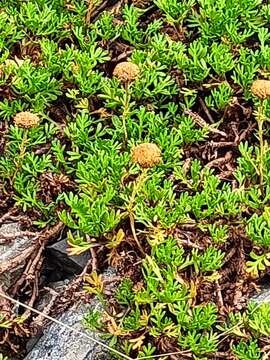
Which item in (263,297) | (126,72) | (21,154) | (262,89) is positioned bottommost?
(263,297)

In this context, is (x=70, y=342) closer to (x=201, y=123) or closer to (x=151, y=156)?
(x=151, y=156)

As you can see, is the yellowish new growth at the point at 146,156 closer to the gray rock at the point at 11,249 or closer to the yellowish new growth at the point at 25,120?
the yellowish new growth at the point at 25,120

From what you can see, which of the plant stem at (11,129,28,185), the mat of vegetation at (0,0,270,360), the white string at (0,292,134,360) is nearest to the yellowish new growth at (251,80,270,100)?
the mat of vegetation at (0,0,270,360)

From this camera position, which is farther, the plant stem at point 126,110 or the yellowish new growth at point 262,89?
the plant stem at point 126,110

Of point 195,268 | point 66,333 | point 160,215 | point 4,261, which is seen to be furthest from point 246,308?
point 4,261

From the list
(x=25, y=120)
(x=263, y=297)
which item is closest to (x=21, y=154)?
(x=25, y=120)

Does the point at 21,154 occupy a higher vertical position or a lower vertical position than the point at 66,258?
higher

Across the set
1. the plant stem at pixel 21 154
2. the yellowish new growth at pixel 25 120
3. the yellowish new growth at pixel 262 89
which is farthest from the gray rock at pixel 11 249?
the yellowish new growth at pixel 262 89
